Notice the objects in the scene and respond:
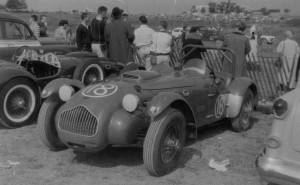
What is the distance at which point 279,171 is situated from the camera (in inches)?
142

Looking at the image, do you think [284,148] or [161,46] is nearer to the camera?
[284,148]

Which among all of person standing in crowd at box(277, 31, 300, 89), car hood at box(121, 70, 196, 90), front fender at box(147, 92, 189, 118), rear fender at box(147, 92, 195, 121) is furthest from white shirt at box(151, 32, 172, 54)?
front fender at box(147, 92, 189, 118)

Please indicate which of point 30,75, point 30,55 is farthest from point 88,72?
point 30,75

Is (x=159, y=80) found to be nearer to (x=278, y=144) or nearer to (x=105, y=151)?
(x=105, y=151)

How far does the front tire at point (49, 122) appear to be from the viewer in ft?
16.9

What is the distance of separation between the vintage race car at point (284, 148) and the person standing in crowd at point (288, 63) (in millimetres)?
6206

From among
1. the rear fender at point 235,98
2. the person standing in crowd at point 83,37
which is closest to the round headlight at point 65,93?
the rear fender at point 235,98

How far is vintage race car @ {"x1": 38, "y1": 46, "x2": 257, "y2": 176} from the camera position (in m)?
4.49

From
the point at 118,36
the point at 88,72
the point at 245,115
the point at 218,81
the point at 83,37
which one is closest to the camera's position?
the point at 218,81

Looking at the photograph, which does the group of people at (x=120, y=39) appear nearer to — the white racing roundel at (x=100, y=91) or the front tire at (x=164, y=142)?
the white racing roundel at (x=100, y=91)

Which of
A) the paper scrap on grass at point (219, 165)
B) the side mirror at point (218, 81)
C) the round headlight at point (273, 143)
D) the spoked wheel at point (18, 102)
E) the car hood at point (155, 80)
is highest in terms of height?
the car hood at point (155, 80)

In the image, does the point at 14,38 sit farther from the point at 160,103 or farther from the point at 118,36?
the point at 160,103

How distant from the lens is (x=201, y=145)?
5883mm

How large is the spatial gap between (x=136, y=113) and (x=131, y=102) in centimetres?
22
